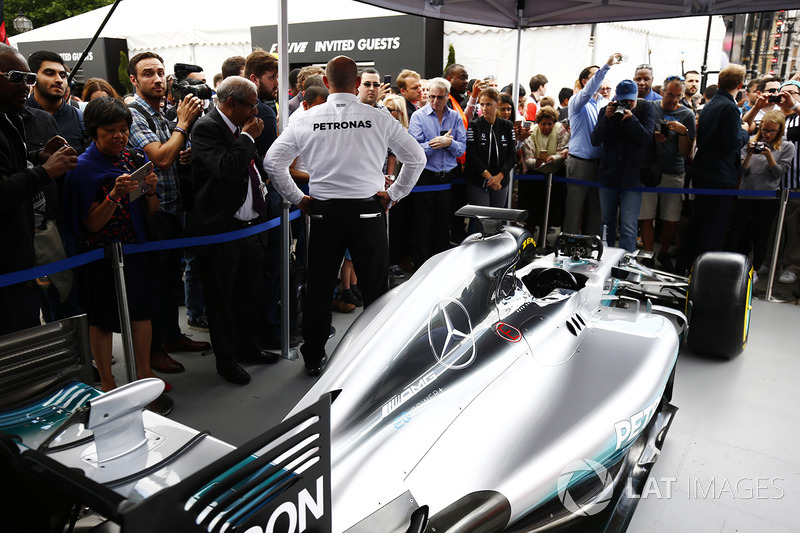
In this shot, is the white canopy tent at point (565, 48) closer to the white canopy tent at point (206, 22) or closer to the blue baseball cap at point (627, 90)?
the white canopy tent at point (206, 22)

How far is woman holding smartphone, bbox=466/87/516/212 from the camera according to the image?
6.45 m

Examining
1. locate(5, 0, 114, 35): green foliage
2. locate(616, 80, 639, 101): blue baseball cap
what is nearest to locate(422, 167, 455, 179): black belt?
locate(616, 80, 639, 101): blue baseball cap

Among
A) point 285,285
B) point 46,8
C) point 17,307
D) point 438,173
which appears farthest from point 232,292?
point 46,8

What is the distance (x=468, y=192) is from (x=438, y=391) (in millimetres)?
4684

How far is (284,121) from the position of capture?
4164mm

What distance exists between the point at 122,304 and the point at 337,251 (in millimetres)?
1319

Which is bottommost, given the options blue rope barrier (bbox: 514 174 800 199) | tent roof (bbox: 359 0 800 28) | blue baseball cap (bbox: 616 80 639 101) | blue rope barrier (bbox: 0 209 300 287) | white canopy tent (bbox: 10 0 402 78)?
blue rope barrier (bbox: 0 209 300 287)

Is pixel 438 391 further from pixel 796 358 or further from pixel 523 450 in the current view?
pixel 796 358

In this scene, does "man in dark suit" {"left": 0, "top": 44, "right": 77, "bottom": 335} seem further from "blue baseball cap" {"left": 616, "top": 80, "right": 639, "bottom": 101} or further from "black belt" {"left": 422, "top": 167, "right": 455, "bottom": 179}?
"blue baseball cap" {"left": 616, "top": 80, "right": 639, "bottom": 101}

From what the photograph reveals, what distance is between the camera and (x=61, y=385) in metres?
1.81

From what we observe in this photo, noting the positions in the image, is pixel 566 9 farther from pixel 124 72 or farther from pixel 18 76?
pixel 124 72

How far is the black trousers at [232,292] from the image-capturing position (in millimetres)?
3842

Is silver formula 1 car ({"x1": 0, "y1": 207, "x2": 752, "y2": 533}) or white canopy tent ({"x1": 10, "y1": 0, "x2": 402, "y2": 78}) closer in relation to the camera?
silver formula 1 car ({"x1": 0, "y1": 207, "x2": 752, "y2": 533})

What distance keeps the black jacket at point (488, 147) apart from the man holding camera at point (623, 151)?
89 centimetres
